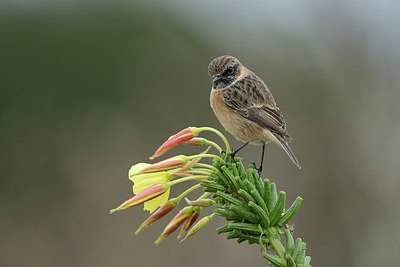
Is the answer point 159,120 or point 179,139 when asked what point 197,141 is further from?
point 159,120

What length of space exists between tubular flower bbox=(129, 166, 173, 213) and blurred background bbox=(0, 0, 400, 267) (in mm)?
7036

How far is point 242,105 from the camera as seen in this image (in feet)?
20.6

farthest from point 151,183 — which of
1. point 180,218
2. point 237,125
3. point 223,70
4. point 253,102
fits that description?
point 253,102

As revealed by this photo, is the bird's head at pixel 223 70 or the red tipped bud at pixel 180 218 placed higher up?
the bird's head at pixel 223 70

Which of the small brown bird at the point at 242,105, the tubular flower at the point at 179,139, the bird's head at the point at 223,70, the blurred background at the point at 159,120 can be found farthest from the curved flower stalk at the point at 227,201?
the blurred background at the point at 159,120

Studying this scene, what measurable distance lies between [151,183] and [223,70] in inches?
131

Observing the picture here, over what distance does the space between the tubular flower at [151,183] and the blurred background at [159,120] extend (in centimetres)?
704

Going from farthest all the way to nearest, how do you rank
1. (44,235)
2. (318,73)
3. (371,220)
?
(318,73) < (44,235) < (371,220)

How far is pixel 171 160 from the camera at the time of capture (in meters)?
2.91

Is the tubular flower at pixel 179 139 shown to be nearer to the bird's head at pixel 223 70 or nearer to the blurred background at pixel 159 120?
the bird's head at pixel 223 70

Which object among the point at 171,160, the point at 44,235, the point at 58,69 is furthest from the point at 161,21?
the point at 171,160

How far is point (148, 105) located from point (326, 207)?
222 inches

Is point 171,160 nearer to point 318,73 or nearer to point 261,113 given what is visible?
point 261,113

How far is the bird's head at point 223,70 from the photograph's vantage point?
6203 millimetres
